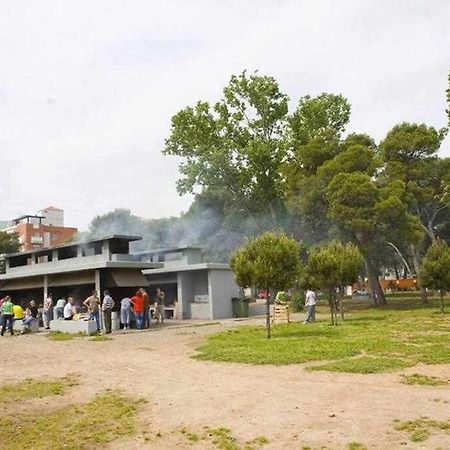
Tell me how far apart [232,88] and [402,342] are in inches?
1299

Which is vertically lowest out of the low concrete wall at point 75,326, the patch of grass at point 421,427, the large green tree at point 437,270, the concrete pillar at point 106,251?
the patch of grass at point 421,427

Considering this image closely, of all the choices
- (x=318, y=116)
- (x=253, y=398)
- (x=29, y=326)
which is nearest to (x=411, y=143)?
(x=318, y=116)

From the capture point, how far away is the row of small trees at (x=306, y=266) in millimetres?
18688

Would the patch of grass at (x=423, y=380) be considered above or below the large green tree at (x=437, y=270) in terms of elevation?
below

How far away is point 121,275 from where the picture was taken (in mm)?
27109

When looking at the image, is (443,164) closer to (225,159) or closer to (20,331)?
(225,159)

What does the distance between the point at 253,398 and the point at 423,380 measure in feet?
11.5

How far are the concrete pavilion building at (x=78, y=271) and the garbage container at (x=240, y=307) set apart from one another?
280 inches

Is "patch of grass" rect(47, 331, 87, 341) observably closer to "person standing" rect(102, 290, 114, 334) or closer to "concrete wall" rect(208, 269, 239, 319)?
"person standing" rect(102, 290, 114, 334)

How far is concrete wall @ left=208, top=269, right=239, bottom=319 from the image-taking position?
3238 cm

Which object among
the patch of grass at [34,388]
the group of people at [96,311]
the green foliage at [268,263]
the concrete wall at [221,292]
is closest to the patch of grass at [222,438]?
the patch of grass at [34,388]

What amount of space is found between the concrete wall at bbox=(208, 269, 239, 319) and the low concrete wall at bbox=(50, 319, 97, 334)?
10.2m

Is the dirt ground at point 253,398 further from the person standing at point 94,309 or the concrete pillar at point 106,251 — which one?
the concrete pillar at point 106,251

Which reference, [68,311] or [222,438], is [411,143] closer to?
[68,311]
